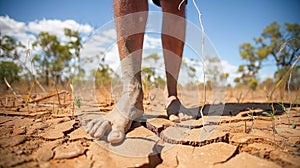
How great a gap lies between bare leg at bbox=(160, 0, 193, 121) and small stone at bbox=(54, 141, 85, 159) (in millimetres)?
908

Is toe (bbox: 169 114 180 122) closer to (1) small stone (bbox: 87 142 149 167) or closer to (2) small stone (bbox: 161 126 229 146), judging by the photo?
(2) small stone (bbox: 161 126 229 146)

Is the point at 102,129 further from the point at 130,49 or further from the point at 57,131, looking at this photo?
the point at 130,49

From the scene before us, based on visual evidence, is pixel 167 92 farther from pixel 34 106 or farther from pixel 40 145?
pixel 34 106

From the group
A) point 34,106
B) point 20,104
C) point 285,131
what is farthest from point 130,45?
point 20,104

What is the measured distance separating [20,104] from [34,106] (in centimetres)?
21

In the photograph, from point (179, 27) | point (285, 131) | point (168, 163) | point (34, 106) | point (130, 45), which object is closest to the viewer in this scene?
point (168, 163)

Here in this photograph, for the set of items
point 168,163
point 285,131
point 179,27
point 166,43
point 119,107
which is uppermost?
point 179,27

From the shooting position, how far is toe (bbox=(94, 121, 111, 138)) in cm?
97

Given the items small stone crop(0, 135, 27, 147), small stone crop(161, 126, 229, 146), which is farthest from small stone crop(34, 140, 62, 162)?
small stone crop(161, 126, 229, 146)

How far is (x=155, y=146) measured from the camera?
98 cm

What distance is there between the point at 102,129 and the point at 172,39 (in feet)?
3.43

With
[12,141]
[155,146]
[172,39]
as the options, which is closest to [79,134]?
[12,141]

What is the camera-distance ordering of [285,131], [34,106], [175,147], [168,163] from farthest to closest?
[34,106] → [285,131] → [175,147] → [168,163]

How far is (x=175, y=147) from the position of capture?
1014 mm
